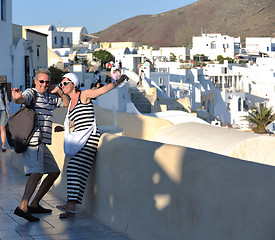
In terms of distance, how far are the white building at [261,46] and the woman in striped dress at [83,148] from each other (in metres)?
125

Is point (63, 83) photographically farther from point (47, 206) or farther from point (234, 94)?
point (234, 94)

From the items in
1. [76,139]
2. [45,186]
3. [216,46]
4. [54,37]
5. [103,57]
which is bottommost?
[45,186]

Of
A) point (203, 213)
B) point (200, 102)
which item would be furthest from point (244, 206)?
point (200, 102)

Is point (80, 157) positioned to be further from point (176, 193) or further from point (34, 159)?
point (176, 193)

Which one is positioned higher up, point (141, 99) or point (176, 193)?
point (176, 193)

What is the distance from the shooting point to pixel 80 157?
591 centimetres

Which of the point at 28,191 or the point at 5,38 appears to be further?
the point at 5,38

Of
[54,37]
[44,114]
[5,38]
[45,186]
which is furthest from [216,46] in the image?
[44,114]

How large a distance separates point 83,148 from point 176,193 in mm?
1601

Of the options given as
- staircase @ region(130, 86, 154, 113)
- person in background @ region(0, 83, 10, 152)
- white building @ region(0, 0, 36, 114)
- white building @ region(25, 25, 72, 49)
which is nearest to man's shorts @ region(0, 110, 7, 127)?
person in background @ region(0, 83, 10, 152)

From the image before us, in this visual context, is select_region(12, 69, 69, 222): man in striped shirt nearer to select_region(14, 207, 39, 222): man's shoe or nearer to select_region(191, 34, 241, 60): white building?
select_region(14, 207, 39, 222): man's shoe

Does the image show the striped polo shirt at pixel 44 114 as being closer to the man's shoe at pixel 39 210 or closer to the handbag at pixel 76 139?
the handbag at pixel 76 139

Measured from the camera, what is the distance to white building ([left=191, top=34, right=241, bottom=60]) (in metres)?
116

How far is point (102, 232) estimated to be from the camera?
551cm
